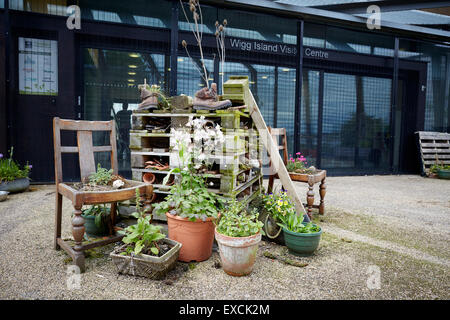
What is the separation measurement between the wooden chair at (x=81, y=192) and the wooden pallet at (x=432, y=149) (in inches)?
317

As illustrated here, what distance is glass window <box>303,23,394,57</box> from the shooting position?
712 centimetres

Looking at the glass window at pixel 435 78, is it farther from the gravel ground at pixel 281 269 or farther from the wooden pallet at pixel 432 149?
the gravel ground at pixel 281 269

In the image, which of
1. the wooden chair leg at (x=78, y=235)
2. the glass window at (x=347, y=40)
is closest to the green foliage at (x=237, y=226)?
the wooden chair leg at (x=78, y=235)

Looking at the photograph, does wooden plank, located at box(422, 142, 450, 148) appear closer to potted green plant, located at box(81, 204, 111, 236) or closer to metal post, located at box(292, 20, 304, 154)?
metal post, located at box(292, 20, 304, 154)

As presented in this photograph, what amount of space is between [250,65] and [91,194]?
5.51 meters

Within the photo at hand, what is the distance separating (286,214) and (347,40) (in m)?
6.61

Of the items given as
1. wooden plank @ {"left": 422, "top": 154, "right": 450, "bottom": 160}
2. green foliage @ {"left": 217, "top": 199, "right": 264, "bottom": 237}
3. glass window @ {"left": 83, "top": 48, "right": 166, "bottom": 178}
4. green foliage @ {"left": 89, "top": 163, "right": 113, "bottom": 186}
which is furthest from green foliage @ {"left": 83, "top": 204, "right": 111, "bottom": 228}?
wooden plank @ {"left": 422, "top": 154, "right": 450, "bottom": 160}

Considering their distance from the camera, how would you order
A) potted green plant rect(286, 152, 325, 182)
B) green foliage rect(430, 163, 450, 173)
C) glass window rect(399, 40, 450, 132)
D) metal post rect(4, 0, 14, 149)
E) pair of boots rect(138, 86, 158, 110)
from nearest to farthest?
1. pair of boots rect(138, 86, 158, 110)
2. potted green plant rect(286, 152, 325, 182)
3. metal post rect(4, 0, 14, 149)
4. green foliage rect(430, 163, 450, 173)
5. glass window rect(399, 40, 450, 132)

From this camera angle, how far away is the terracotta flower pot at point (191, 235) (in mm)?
2297

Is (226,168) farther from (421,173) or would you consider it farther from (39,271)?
A: (421,173)

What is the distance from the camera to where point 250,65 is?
22.1ft

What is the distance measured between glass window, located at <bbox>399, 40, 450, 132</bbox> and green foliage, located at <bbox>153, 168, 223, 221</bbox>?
331 inches
